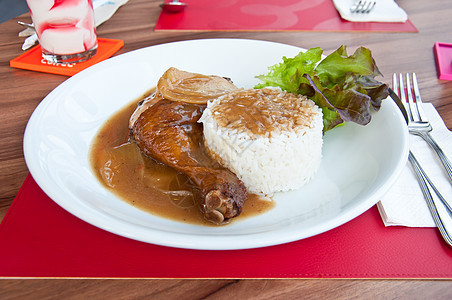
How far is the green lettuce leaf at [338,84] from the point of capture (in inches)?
79.6

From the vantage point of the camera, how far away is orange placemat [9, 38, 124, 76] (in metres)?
2.83

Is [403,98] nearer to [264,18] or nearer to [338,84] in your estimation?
[338,84]

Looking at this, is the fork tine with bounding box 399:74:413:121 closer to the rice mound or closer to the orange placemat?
the rice mound

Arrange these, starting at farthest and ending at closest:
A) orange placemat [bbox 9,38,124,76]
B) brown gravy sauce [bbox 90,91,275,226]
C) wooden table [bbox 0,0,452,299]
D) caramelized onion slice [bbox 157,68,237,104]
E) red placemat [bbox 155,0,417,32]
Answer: red placemat [bbox 155,0,417,32], orange placemat [bbox 9,38,124,76], caramelized onion slice [bbox 157,68,237,104], brown gravy sauce [bbox 90,91,275,226], wooden table [bbox 0,0,452,299]

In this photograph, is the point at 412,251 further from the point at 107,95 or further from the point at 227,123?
the point at 107,95

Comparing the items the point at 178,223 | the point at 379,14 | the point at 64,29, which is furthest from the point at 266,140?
the point at 379,14

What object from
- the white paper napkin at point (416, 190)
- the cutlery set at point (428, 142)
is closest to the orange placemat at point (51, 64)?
the cutlery set at point (428, 142)

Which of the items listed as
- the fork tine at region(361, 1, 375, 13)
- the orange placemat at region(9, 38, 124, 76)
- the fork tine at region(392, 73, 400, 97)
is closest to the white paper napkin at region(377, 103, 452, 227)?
the fork tine at region(392, 73, 400, 97)

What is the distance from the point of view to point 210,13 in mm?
3781

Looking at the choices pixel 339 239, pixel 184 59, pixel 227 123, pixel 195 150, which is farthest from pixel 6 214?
pixel 184 59

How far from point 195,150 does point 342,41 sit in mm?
1994

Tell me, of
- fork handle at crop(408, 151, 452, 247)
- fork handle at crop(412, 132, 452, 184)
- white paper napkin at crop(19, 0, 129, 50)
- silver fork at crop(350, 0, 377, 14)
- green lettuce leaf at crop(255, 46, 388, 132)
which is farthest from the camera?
silver fork at crop(350, 0, 377, 14)

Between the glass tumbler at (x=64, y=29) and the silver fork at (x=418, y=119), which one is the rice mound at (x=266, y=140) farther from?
the glass tumbler at (x=64, y=29)

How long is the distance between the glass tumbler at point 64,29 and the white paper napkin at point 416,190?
241 centimetres
